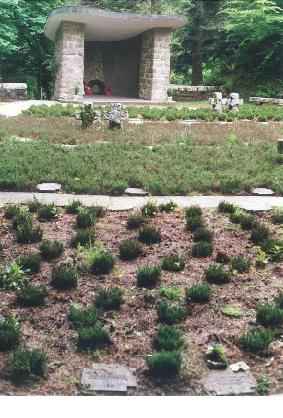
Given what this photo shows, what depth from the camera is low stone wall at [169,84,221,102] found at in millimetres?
23500

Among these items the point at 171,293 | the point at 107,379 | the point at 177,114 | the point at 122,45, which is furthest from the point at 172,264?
the point at 122,45

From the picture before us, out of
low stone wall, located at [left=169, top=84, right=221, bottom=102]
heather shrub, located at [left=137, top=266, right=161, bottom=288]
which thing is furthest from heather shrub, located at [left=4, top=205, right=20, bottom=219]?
low stone wall, located at [left=169, top=84, right=221, bottom=102]

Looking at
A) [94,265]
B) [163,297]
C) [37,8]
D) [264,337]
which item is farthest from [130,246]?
[37,8]

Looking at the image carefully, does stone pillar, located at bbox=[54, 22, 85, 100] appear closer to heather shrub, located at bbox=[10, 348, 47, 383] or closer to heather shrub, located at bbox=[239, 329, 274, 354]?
heather shrub, located at bbox=[239, 329, 274, 354]

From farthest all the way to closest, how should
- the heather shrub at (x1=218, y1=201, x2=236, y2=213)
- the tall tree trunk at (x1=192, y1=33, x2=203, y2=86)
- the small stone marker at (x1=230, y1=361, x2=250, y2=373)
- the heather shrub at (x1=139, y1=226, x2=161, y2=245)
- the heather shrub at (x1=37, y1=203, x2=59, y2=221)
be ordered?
1. the tall tree trunk at (x1=192, y1=33, x2=203, y2=86)
2. the heather shrub at (x1=218, y1=201, x2=236, y2=213)
3. the heather shrub at (x1=37, y1=203, x2=59, y2=221)
4. the heather shrub at (x1=139, y1=226, x2=161, y2=245)
5. the small stone marker at (x1=230, y1=361, x2=250, y2=373)

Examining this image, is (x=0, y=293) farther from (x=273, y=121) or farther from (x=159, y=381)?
(x=273, y=121)

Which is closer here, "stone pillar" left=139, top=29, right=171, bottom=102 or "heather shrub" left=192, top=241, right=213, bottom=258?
"heather shrub" left=192, top=241, right=213, bottom=258

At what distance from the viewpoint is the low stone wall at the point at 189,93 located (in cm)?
2350

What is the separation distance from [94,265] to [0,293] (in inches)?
31.2

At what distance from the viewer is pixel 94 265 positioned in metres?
5.07

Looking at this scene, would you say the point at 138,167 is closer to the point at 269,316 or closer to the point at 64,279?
the point at 64,279

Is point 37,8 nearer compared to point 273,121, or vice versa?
point 273,121

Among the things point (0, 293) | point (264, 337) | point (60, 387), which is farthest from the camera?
point (0, 293)

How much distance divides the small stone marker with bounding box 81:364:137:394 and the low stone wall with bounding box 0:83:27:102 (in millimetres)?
17524
